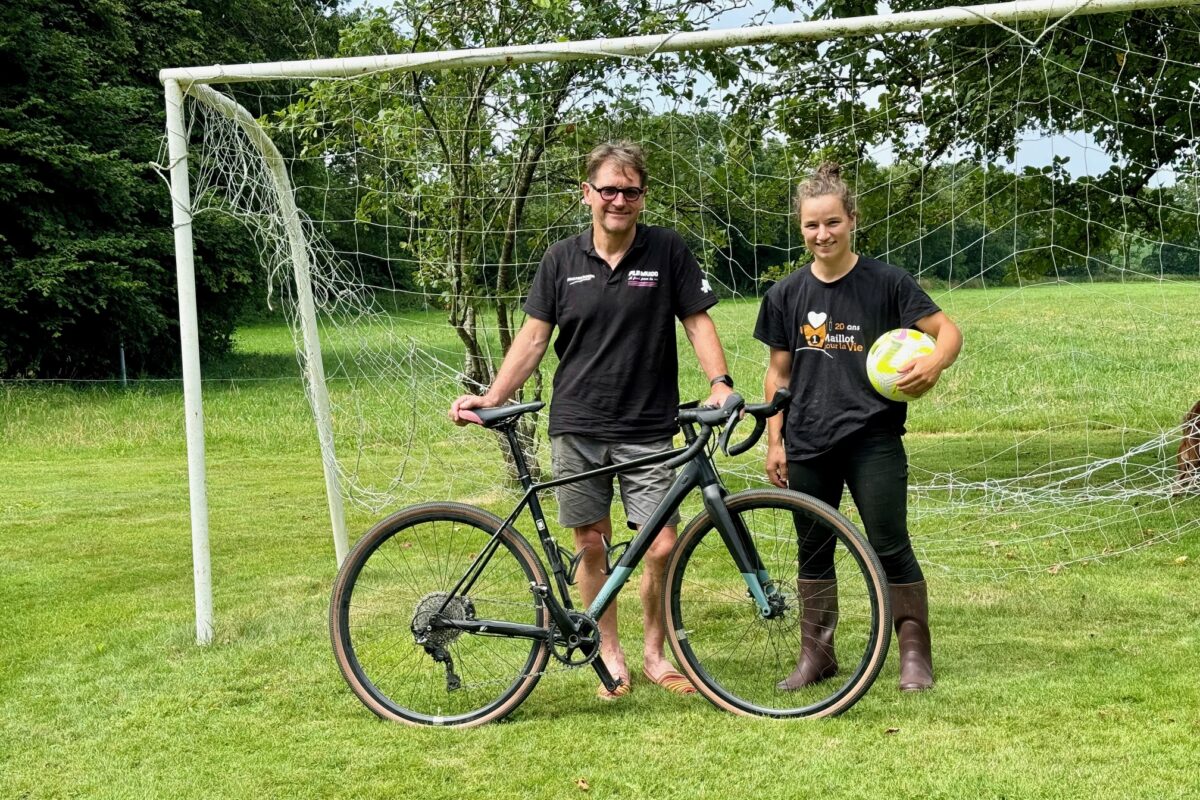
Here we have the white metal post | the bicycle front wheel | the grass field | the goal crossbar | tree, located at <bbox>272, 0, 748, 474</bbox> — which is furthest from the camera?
tree, located at <bbox>272, 0, 748, 474</bbox>

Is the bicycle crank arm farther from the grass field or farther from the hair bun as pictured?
the hair bun

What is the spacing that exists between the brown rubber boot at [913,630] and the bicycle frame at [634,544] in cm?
49

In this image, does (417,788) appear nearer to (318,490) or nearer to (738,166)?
(738,166)

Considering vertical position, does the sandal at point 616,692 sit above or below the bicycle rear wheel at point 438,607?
below

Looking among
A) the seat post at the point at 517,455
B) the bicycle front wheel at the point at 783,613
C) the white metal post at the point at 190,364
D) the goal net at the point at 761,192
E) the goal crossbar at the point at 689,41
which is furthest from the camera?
the goal net at the point at 761,192

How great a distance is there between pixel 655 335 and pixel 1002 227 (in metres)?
3.32

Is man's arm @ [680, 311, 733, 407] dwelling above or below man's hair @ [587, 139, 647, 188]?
below

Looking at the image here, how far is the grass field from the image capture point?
131 inches

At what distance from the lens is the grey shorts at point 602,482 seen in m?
4.00

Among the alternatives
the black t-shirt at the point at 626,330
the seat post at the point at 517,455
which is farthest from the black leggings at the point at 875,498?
the seat post at the point at 517,455

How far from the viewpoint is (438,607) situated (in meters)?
3.85

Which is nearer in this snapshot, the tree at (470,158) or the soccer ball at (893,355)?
the soccer ball at (893,355)

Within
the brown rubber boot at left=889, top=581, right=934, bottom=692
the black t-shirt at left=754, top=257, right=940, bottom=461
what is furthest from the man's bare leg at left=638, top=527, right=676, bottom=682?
the brown rubber boot at left=889, top=581, right=934, bottom=692

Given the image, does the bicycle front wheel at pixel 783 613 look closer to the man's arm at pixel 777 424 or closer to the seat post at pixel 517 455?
the man's arm at pixel 777 424
